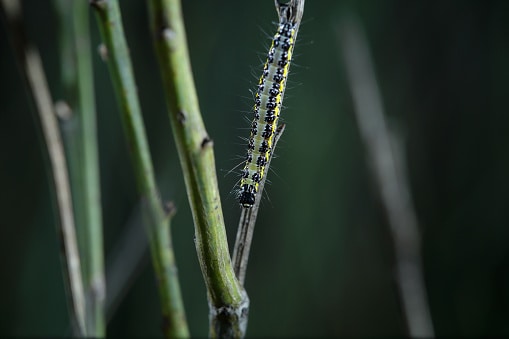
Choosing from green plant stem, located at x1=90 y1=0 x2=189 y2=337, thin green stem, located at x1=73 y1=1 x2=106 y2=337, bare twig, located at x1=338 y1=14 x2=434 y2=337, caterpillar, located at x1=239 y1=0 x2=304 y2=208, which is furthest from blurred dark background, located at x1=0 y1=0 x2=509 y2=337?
green plant stem, located at x1=90 y1=0 x2=189 y2=337

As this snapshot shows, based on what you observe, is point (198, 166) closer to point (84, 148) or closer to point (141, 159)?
point (141, 159)

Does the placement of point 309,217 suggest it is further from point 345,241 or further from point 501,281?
point 501,281

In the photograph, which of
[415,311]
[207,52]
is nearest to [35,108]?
[415,311]

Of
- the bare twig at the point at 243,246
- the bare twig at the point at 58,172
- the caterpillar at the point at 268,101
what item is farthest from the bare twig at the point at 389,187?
the bare twig at the point at 58,172

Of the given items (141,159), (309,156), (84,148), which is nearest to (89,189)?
(84,148)

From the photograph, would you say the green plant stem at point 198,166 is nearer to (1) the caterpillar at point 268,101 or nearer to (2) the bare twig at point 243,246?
(2) the bare twig at point 243,246

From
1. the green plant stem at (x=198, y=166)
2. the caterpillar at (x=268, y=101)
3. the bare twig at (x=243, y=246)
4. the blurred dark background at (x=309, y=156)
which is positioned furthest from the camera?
the blurred dark background at (x=309, y=156)
